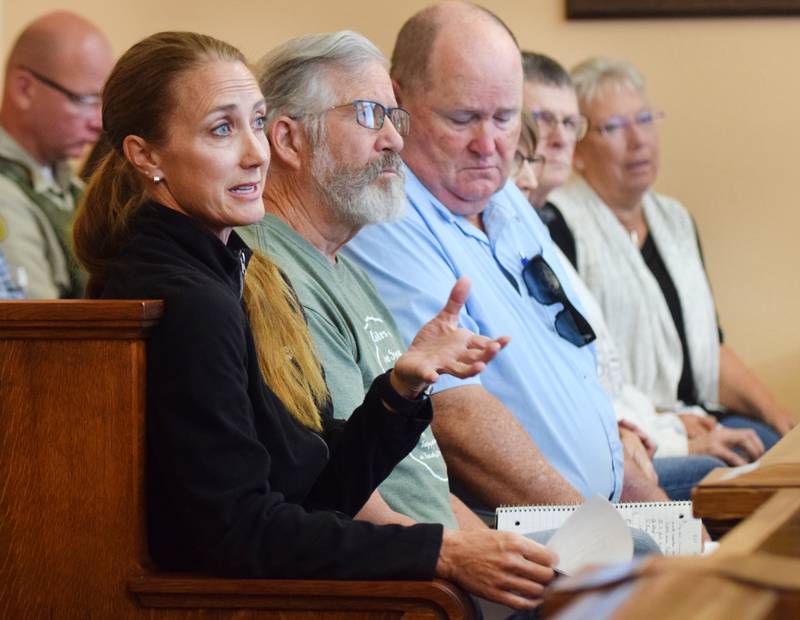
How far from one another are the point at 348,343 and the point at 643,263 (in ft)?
8.24

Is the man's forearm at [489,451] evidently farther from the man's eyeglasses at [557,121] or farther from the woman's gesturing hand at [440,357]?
the man's eyeglasses at [557,121]

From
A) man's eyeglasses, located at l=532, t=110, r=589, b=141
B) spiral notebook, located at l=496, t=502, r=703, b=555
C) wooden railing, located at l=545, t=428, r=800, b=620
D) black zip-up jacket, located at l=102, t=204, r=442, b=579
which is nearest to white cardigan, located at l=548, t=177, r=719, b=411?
man's eyeglasses, located at l=532, t=110, r=589, b=141

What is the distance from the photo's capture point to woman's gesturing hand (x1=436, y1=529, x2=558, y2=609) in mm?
1650

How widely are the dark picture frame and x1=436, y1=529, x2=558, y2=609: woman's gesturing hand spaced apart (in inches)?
137

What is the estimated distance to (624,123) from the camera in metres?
4.66

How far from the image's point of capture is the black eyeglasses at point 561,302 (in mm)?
2834

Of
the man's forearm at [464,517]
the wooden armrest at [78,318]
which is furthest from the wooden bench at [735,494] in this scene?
the man's forearm at [464,517]

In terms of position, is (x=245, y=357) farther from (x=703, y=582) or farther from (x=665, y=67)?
(x=665, y=67)

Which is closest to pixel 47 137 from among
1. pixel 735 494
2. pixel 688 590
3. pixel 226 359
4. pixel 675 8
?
pixel 675 8

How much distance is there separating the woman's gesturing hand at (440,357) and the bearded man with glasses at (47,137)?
203 centimetres

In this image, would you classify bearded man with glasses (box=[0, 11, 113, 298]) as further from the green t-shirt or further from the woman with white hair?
the green t-shirt

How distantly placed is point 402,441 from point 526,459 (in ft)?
2.16

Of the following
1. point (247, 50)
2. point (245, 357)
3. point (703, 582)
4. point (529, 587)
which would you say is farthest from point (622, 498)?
point (247, 50)

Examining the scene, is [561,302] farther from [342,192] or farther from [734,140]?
[734,140]
